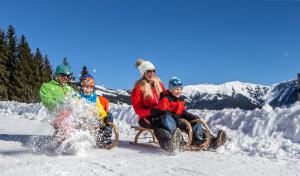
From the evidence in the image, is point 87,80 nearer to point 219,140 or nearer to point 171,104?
point 171,104

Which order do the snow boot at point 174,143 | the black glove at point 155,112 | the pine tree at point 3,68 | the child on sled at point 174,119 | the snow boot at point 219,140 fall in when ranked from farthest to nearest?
the pine tree at point 3,68
the black glove at point 155,112
the snow boot at point 219,140
the child on sled at point 174,119
the snow boot at point 174,143

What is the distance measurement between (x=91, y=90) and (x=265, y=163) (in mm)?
3668

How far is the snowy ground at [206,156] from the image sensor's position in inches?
228

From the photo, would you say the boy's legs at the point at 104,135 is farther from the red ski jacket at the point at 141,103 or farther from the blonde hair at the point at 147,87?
the blonde hair at the point at 147,87

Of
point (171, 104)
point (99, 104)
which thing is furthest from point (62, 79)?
point (171, 104)

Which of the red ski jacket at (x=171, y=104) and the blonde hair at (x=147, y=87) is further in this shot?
the blonde hair at (x=147, y=87)

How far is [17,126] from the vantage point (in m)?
12.7

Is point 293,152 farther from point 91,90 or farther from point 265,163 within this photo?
point 91,90

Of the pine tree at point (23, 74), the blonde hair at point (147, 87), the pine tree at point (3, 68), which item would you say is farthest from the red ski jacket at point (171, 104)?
the pine tree at point (23, 74)

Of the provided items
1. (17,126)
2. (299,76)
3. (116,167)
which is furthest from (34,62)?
(116,167)

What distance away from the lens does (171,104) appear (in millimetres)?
8227

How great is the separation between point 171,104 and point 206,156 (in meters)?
1.47

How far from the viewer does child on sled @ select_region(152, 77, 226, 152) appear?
7.38 metres

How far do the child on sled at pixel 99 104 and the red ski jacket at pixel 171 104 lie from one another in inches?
41.8
